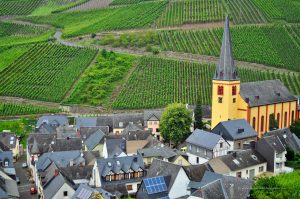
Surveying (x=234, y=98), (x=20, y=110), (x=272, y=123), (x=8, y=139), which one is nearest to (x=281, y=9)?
(x=272, y=123)

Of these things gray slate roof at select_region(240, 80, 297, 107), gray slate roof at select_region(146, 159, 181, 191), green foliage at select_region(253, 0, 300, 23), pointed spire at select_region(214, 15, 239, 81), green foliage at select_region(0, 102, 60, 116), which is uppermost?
green foliage at select_region(253, 0, 300, 23)

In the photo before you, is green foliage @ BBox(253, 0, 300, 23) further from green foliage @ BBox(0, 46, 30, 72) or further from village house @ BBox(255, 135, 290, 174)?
village house @ BBox(255, 135, 290, 174)

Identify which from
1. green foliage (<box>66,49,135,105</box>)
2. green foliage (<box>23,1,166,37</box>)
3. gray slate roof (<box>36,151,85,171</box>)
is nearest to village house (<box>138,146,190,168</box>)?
gray slate roof (<box>36,151,85,171</box>)

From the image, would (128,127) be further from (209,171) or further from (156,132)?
(209,171)

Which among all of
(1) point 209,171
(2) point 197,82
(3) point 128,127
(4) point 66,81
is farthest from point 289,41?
(1) point 209,171

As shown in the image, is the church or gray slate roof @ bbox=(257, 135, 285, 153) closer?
gray slate roof @ bbox=(257, 135, 285, 153)

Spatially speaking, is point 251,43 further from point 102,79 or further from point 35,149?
point 35,149
